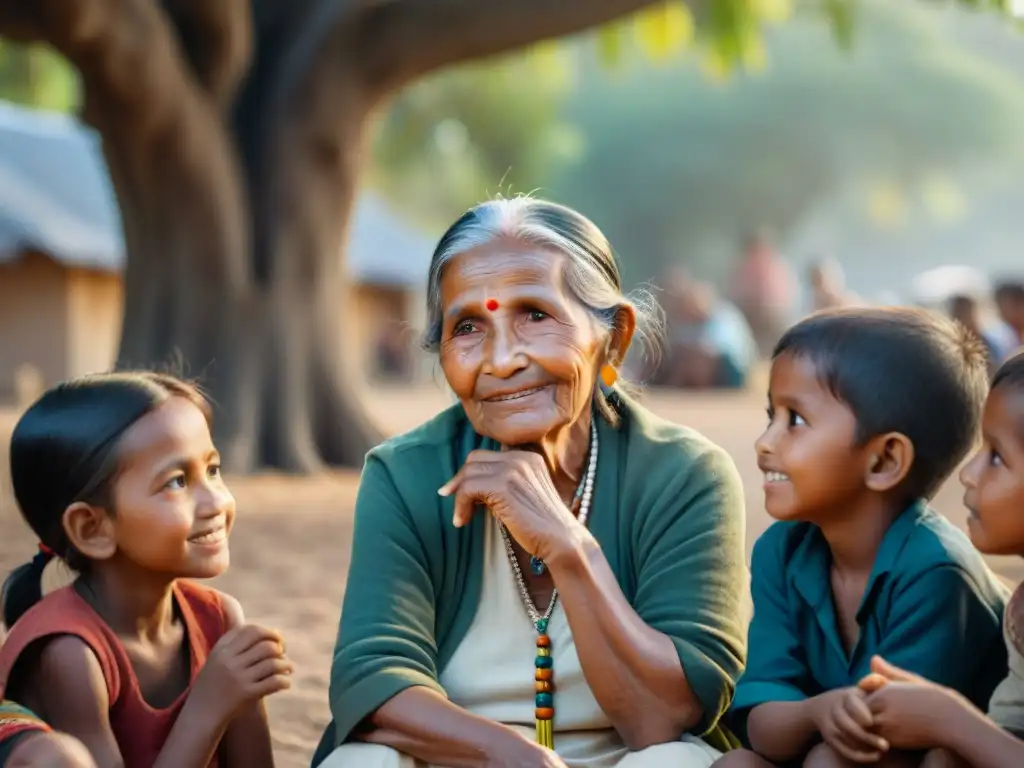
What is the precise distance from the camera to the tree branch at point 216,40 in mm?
9398

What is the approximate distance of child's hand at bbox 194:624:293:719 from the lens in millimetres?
2791

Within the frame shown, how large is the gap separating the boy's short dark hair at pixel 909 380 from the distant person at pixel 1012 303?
8.96 meters

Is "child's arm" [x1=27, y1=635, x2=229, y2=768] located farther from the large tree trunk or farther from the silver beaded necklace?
the large tree trunk

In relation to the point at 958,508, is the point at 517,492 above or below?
below

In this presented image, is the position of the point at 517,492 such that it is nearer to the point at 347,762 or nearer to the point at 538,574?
the point at 538,574

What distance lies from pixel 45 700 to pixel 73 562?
0.31 metres

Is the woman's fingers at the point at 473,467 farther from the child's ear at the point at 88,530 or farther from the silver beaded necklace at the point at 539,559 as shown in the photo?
the child's ear at the point at 88,530

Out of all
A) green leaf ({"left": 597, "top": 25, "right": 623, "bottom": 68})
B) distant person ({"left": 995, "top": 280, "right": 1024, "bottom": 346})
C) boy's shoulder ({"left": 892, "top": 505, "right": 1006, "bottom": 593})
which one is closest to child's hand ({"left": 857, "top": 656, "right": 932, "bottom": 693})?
boy's shoulder ({"left": 892, "top": 505, "right": 1006, "bottom": 593})

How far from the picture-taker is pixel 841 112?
56719 millimetres

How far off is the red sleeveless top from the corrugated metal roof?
46.8 feet

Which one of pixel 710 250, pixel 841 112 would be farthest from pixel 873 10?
pixel 710 250

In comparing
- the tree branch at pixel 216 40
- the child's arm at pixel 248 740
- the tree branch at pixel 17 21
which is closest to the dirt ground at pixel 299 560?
the child's arm at pixel 248 740

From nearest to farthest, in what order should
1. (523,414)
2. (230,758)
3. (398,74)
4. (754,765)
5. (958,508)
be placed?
(754,765) → (523,414) → (230,758) → (958,508) → (398,74)

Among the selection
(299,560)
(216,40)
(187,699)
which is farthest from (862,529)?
(216,40)
